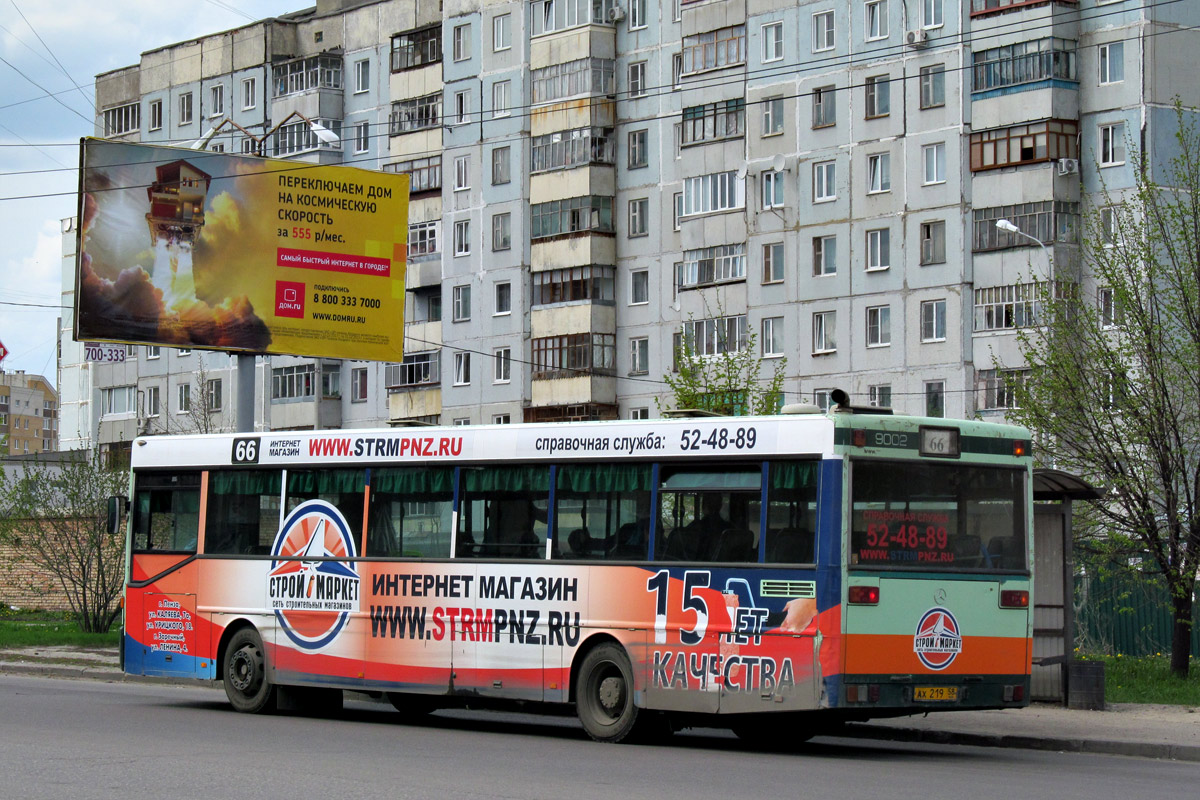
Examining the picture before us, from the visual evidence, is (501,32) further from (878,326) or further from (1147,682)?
(1147,682)

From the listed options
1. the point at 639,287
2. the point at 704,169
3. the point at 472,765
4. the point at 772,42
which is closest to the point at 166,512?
the point at 472,765

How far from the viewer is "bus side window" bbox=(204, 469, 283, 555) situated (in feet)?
66.8

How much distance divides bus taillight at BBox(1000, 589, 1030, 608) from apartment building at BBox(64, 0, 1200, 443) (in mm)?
29271

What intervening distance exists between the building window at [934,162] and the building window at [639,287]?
12.0 m

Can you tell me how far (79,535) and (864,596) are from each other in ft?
91.3

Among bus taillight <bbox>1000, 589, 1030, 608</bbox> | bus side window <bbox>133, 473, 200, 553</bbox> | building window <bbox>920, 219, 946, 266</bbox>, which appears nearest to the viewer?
bus taillight <bbox>1000, 589, 1030, 608</bbox>

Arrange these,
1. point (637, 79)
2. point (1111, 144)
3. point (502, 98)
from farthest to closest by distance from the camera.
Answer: point (502, 98) → point (637, 79) → point (1111, 144)

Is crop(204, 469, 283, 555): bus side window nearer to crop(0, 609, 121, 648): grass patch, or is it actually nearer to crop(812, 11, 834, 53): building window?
crop(0, 609, 121, 648): grass patch

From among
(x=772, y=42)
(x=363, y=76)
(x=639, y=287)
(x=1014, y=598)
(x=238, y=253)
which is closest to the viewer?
(x=1014, y=598)

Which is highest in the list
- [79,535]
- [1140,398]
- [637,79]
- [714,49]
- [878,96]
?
[714,49]

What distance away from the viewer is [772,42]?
60.2m

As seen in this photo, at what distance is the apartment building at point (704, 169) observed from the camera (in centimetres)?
5259

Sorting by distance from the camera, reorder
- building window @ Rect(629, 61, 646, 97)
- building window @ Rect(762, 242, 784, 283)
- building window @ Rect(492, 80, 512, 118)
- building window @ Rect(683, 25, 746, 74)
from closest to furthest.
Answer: building window @ Rect(762, 242, 784, 283) → building window @ Rect(683, 25, 746, 74) → building window @ Rect(629, 61, 646, 97) → building window @ Rect(492, 80, 512, 118)

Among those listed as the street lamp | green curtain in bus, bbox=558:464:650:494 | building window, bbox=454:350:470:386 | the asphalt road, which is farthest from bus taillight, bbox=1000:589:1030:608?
building window, bbox=454:350:470:386
